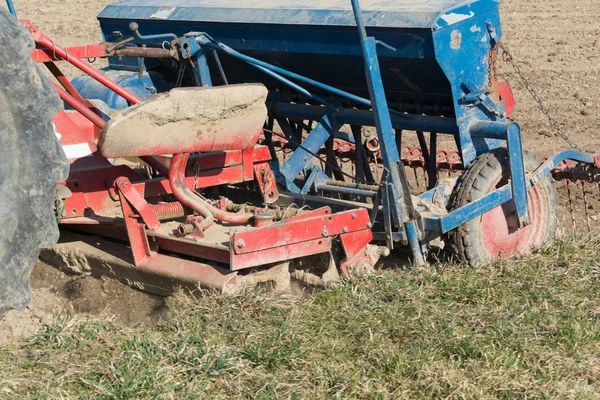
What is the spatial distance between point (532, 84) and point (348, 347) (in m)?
6.52

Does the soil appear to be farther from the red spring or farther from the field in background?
the red spring

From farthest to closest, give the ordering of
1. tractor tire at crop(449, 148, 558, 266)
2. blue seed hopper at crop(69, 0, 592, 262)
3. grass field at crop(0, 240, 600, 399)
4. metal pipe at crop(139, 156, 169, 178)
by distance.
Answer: tractor tire at crop(449, 148, 558, 266)
blue seed hopper at crop(69, 0, 592, 262)
metal pipe at crop(139, 156, 169, 178)
grass field at crop(0, 240, 600, 399)

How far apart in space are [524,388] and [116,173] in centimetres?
228

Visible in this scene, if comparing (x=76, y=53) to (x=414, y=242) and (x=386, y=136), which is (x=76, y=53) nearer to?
(x=386, y=136)

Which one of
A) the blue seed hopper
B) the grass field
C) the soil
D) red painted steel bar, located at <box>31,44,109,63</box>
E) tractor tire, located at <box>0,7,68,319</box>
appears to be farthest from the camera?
the blue seed hopper

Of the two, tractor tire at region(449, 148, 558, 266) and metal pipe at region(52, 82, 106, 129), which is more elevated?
metal pipe at region(52, 82, 106, 129)

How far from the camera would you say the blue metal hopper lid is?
5035 millimetres

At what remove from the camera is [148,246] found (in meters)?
4.59

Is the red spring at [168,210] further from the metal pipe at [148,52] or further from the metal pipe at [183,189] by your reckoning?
the metal pipe at [148,52]

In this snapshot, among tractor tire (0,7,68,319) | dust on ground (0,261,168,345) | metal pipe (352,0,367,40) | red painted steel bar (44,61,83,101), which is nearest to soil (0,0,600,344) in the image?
dust on ground (0,261,168,345)

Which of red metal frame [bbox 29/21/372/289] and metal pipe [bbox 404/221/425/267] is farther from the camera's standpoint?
metal pipe [bbox 404/221/425/267]

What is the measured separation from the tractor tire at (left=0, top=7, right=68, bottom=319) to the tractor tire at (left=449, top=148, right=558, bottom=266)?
90.1 inches

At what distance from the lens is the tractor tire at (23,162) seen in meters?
3.41

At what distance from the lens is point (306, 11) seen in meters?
5.47
